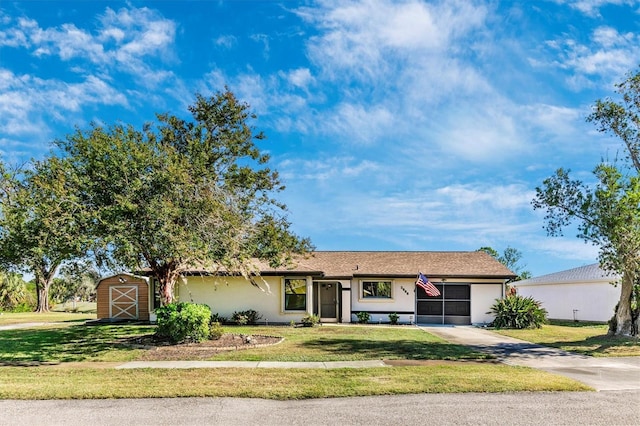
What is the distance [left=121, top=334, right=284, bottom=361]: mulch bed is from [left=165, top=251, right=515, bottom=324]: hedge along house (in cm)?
681

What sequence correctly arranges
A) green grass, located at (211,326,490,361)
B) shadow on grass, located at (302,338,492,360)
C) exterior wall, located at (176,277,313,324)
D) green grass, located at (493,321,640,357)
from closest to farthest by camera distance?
green grass, located at (211,326,490,361) → shadow on grass, located at (302,338,492,360) → green grass, located at (493,321,640,357) → exterior wall, located at (176,277,313,324)

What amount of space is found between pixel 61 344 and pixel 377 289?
15.1 m

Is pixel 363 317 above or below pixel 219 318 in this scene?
below

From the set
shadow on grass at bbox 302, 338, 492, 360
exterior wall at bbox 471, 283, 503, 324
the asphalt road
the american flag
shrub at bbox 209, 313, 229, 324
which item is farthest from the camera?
exterior wall at bbox 471, 283, 503, 324

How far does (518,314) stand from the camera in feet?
75.5

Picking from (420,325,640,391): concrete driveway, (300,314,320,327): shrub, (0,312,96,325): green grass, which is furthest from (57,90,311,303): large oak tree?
(0,312,96,325): green grass

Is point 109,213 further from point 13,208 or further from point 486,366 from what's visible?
point 486,366

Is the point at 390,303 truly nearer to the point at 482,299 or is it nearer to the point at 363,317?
the point at 363,317

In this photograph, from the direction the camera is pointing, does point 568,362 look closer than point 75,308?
Yes

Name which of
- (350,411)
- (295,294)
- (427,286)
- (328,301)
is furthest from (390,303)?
(350,411)

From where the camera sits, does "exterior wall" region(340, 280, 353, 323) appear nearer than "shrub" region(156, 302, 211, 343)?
No

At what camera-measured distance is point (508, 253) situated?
6056 centimetres

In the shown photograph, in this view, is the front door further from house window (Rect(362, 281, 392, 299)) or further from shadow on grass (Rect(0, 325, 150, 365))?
shadow on grass (Rect(0, 325, 150, 365))

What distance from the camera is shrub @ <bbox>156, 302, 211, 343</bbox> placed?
15.2 m
